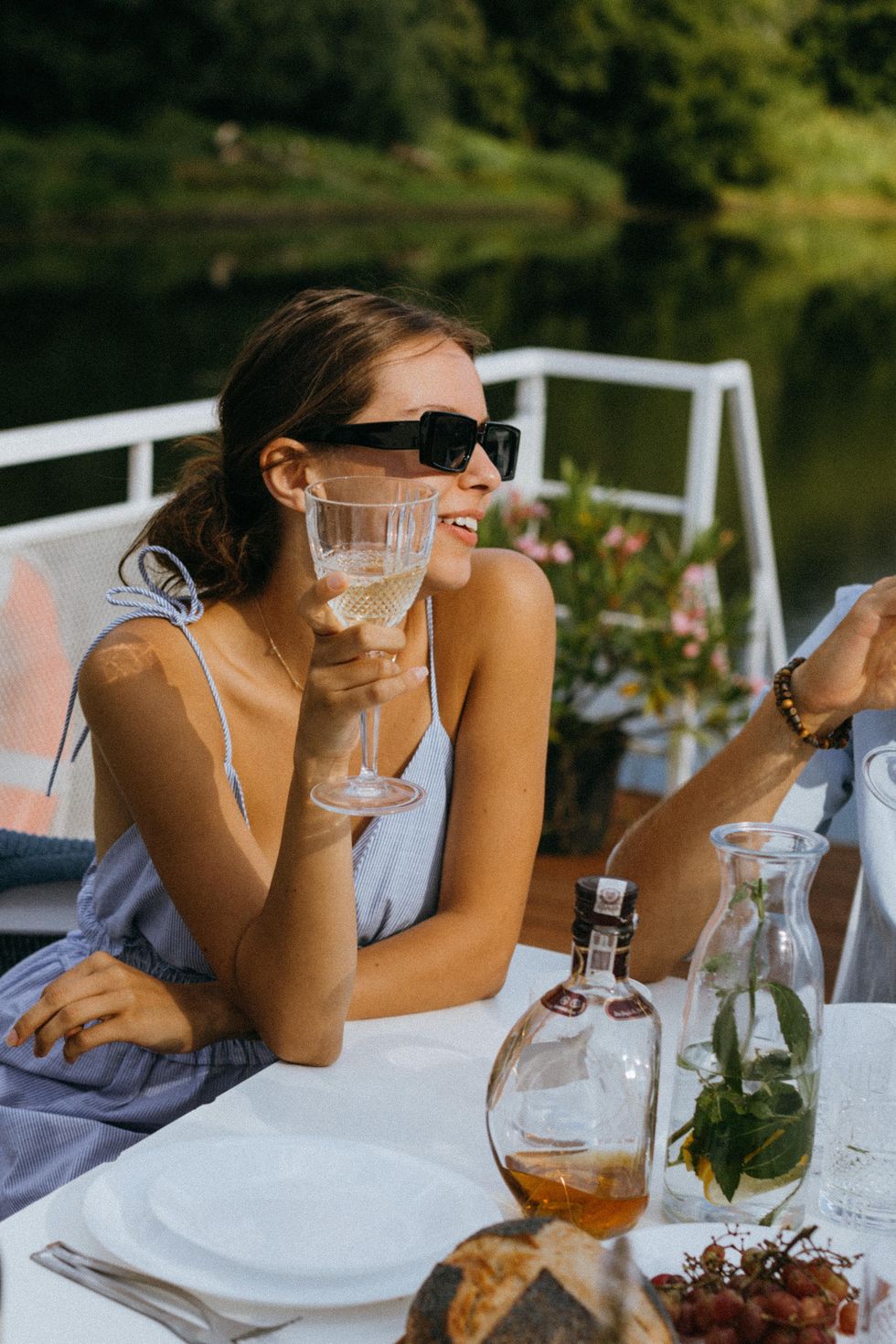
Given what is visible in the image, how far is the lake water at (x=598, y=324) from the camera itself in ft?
56.5

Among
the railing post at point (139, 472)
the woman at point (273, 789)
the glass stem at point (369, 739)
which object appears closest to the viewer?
the glass stem at point (369, 739)

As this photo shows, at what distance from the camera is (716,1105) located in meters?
0.96

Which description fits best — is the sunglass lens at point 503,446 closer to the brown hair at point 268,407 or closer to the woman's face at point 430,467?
the woman's face at point 430,467

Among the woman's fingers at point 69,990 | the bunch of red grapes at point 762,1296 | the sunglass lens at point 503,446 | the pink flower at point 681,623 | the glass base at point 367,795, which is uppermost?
the sunglass lens at point 503,446

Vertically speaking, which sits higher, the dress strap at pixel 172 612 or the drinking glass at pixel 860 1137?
the dress strap at pixel 172 612

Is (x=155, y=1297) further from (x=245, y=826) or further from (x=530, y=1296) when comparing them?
(x=245, y=826)

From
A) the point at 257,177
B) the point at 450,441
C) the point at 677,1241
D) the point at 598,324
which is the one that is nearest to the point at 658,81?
the point at 598,324

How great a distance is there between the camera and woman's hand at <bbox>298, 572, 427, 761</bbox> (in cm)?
110

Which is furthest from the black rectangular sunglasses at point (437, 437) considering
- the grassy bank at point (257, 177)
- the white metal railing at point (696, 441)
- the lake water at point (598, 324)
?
the grassy bank at point (257, 177)

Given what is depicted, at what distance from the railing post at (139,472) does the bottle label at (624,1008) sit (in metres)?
2.07

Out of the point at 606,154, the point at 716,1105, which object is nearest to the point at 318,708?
the point at 716,1105

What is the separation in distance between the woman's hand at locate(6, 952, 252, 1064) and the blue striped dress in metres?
0.06

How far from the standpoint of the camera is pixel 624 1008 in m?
0.98

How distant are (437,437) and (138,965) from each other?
2.07 ft
